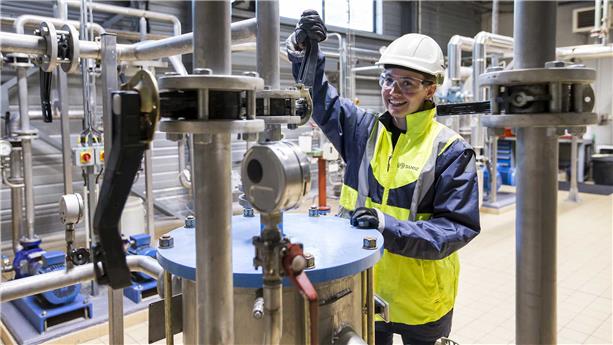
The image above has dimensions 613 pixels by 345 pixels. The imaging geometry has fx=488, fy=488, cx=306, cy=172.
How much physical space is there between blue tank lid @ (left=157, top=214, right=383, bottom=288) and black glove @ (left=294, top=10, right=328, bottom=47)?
17.8 inches

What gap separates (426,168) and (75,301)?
2.04m

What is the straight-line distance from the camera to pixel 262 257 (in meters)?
0.61

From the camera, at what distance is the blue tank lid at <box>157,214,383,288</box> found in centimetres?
74

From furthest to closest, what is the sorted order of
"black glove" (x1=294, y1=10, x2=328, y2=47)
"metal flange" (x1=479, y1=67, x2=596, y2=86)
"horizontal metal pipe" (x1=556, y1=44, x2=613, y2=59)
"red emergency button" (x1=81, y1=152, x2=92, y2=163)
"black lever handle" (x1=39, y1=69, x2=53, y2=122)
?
"horizontal metal pipe" (x1=556, y1=44, x2=613, y2=59)
"red emergency button" (x1=81, y1=152, x2=92, y2=163)
"black lever handle" (x1=39, y1=69, x2=53, y2=122)
"black glove" (x1=294, y1=10, x2=328, y2=47)
"metal flange" (x1=479, y1=67, x2=596, y2=86)

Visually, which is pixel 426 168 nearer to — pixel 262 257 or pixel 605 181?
pixel 262 257

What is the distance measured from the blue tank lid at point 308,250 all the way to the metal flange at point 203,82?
0.96 feet

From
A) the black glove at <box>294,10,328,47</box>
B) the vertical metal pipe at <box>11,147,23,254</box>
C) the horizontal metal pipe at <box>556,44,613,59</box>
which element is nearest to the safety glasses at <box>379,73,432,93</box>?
the black glove at <box>294,10,328,47</box>

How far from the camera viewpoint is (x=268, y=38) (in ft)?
2.64

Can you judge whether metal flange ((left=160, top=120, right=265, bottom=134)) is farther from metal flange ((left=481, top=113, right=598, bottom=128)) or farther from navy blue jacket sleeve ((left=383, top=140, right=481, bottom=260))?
navy blue jacket sleeve ((left=383, top=140, right=481, bottom=260))

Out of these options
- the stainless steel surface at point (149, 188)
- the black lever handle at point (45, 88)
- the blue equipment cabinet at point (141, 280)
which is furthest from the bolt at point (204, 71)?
the stainless steel surface at point (149, 188)

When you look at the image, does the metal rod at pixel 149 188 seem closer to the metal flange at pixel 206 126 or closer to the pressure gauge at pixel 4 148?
the pressure gauge at pixel 4 148

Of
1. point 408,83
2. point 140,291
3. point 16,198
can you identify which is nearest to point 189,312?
point 408,83

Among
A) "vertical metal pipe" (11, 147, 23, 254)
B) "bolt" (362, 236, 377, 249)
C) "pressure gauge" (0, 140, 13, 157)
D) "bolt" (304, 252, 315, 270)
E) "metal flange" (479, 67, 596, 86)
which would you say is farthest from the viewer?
"vertical metal pipe" (11, 147, 23, 254)

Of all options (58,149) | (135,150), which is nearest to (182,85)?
(135,150)
